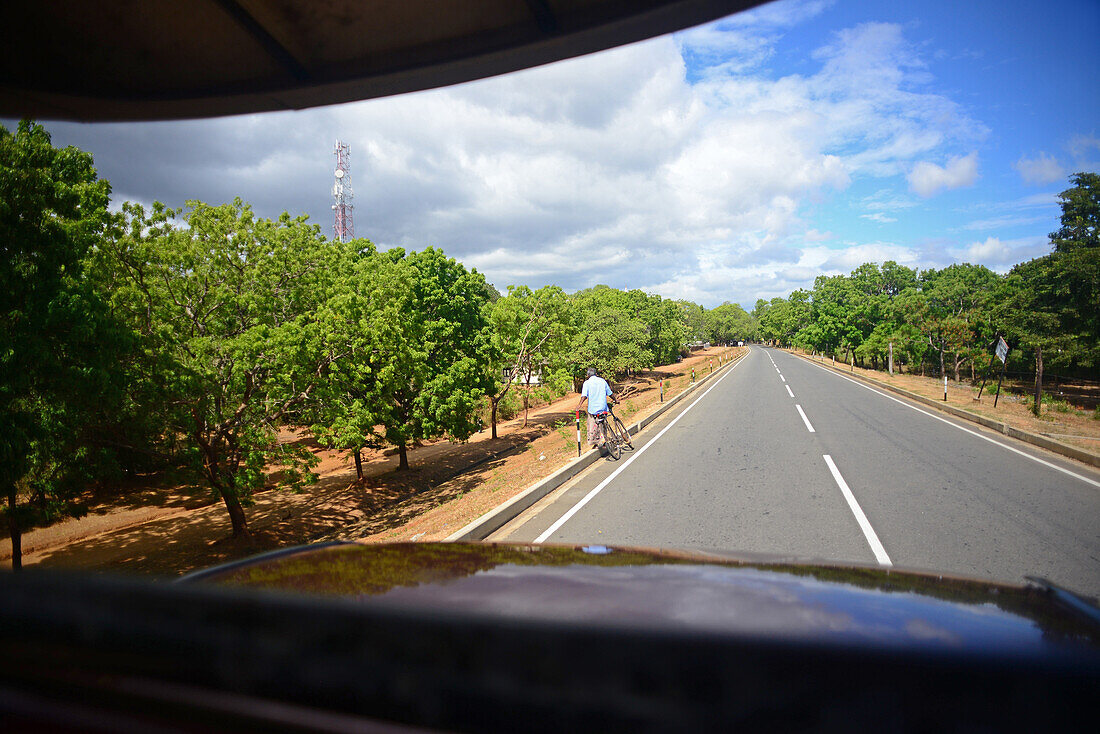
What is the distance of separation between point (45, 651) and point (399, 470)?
2171 centimetres

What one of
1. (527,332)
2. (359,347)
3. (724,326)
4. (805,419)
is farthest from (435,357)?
(724,326)

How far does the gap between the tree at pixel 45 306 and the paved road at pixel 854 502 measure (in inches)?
256

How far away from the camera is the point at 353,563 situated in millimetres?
1909

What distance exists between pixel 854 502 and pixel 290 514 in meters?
16.5

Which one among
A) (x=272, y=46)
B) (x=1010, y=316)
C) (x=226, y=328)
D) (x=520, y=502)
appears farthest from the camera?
(x=1010, y=316)

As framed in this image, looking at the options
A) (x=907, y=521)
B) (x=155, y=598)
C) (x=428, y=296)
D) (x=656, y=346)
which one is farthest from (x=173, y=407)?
(x=656, y=346)

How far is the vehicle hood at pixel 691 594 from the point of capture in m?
0.99

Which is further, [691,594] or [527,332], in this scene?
[527,332]

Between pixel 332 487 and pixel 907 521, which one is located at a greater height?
pixel 907 521

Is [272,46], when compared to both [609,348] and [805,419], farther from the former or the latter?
[609,348]

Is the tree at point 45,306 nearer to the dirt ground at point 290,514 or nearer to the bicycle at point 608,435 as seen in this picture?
the dirt ground at point 290,514

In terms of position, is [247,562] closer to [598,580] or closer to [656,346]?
[598,580]

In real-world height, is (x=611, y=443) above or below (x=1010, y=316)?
below

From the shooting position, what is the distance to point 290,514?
1650 centimetres
